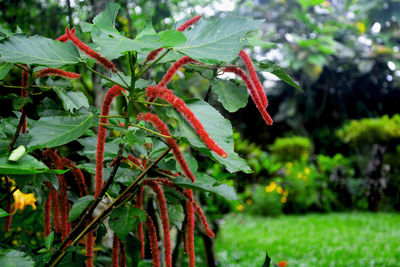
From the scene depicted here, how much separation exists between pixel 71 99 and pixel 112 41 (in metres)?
0.41

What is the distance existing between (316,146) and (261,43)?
11.0m

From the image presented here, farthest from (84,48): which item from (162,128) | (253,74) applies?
(253,74)

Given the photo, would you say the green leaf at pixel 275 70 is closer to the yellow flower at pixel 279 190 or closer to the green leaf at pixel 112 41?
the green leaf at pixel 112 41

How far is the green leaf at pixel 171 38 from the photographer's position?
503 millimetres

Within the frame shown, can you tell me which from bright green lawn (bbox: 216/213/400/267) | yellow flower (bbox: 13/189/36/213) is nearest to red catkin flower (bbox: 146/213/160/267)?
yellow flower (bbox: 13/189/36/213)

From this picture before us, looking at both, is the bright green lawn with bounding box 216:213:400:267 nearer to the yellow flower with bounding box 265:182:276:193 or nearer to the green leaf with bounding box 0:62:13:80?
the yellow flower with bounding box 265:182:276:193

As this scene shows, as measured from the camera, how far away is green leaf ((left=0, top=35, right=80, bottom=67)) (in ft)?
1.87

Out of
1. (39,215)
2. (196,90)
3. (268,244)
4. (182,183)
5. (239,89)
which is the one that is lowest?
(268,244)

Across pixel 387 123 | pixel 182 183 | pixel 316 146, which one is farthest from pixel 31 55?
pixel 316 146

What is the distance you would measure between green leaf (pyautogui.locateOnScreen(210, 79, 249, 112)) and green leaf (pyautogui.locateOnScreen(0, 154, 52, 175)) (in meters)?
0.39

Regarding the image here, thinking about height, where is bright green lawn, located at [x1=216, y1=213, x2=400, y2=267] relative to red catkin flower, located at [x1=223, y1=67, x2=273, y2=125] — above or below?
below

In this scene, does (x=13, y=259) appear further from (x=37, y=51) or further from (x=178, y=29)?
(x=178, y=29)

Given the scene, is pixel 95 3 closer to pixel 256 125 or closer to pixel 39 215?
pixel 39 215

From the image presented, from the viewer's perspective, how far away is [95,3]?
5.58 feet
